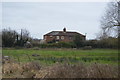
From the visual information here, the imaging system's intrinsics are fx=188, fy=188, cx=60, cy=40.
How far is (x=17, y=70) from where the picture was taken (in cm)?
900

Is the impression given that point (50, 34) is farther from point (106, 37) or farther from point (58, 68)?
point (58, 68)

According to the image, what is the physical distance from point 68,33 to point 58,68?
5040 cm

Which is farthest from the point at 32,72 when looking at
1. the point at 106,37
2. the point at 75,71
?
the point at 106,37

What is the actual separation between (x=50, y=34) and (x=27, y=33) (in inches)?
685

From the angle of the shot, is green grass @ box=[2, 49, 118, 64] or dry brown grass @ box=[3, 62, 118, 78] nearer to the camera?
dry brown grass @ box=[3, 62, 118, 78]

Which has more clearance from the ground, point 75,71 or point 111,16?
point 111,16

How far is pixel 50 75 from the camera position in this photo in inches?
290

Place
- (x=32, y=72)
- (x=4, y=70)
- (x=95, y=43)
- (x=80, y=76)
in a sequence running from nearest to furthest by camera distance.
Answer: (x=80, y=76) < (x=32, y=72) < (x=4, y=70) < (x=95, y=43)

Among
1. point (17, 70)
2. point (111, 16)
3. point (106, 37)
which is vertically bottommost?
point (17, 70)

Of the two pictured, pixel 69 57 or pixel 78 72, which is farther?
pixel 69 57

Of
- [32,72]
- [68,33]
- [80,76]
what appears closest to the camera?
[80,76]

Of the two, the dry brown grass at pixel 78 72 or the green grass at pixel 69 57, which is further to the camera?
the green grass at pixel 69 57

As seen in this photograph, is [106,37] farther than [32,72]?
Yes

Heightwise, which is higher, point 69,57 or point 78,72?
point 69,57
